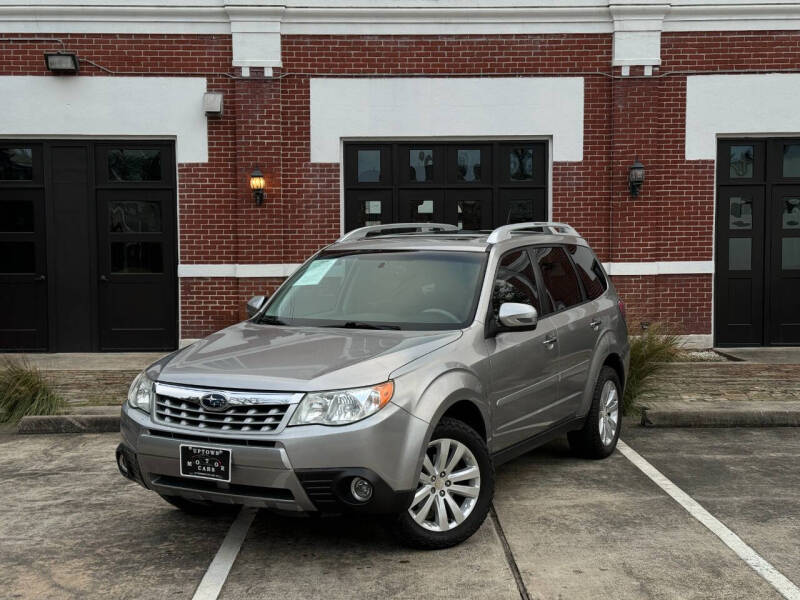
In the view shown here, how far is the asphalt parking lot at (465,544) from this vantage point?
14.0 feet

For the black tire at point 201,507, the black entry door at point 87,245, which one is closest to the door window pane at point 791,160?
the black entry door at point 87,245

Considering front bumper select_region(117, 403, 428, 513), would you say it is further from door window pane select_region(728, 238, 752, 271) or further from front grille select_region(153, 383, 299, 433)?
door window pane select_region(728, 238, 752, 271)

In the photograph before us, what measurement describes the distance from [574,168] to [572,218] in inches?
28.9

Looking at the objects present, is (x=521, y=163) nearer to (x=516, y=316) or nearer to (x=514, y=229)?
(x=514, y=229)

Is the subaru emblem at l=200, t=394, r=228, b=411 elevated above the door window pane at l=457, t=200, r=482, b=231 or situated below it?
below

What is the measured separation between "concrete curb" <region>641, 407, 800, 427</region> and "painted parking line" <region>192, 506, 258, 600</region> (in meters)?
4.27

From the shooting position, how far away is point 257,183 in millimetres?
11969

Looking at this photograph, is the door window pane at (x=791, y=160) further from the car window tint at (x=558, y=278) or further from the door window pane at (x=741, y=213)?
the car window tint at (x=558, y=278)

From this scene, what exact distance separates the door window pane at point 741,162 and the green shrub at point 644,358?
4.53 meters

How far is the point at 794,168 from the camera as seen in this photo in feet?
41.8

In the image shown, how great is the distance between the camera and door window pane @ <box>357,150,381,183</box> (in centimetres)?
1267

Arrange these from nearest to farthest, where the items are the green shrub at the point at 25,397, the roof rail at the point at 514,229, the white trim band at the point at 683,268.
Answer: the roof rail at the point at 514,229 → the green shrub at the point at 25,397 → the white trim band at the point at 683,268

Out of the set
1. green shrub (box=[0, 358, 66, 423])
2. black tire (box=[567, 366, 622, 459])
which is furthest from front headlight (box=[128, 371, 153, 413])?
green shrub (box=[0, 358, 66, 423])

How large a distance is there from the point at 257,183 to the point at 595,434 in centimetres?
692
